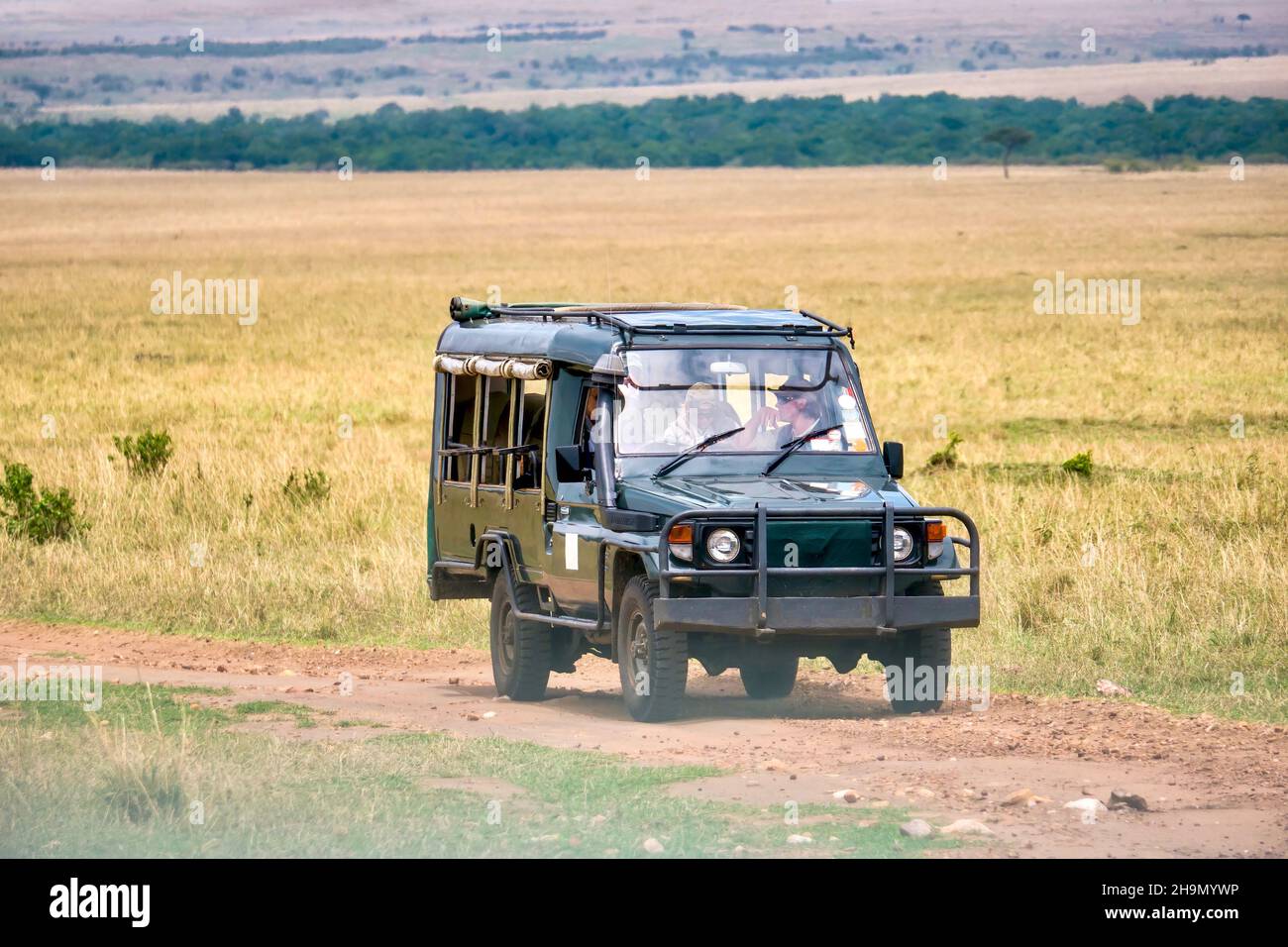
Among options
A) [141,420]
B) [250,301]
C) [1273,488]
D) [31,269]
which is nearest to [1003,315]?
[250,301]

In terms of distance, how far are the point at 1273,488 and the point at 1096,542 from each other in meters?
3.19

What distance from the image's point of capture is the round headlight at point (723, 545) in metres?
9.74

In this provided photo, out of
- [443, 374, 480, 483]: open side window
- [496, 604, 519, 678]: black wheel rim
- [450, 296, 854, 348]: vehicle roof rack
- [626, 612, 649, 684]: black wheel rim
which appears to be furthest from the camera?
[443, 374, 480, 483]: open side window

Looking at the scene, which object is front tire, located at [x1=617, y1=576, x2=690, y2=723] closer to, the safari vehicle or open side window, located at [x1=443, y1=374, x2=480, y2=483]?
the safari vehicle

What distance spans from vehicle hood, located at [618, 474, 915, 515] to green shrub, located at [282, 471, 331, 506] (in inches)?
350

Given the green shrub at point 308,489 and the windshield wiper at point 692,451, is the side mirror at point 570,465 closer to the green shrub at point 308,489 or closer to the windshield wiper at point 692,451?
the windshield wiper at point 692,451

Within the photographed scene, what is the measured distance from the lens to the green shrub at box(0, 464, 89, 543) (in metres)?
17.2

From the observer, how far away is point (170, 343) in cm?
3756

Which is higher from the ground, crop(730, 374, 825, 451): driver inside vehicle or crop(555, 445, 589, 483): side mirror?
crop(730, 374, 825, 451): driver inside vehicle

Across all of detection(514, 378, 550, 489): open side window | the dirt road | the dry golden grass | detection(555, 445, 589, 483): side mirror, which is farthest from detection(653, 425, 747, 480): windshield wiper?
the dry golden grass

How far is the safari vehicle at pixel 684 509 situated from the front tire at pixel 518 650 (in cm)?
1

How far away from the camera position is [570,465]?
10391mm
